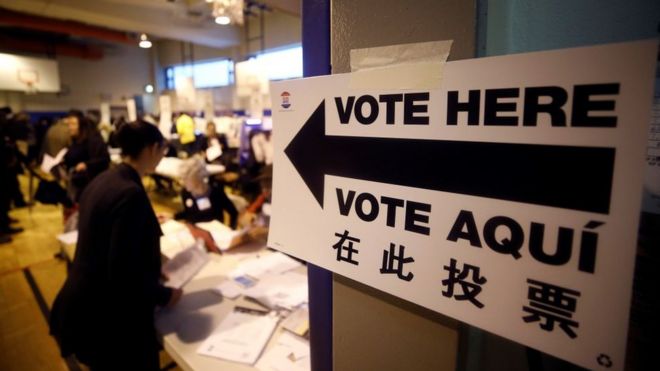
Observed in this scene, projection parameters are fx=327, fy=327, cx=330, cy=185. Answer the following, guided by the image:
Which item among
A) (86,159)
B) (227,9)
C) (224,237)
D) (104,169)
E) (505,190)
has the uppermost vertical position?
(227,9)

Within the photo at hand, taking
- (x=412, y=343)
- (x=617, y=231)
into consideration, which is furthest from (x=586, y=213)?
(x=412, y=343)

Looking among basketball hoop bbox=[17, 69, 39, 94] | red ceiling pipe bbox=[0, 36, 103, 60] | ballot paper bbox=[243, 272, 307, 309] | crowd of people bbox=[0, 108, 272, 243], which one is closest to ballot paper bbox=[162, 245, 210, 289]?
ballot paper bbox=[243, 272, 307, 309]

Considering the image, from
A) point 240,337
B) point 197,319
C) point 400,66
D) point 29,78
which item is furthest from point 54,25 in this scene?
point 400,66

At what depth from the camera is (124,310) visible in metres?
1.30

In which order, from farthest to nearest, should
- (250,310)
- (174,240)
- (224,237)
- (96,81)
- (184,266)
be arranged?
(96,81) → (224,237) → (174,240) → (184,266) → (250,310)

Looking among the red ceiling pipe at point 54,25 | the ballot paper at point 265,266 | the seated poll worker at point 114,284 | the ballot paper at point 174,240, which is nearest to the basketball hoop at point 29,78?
the red ceiling pipe at point 54,25

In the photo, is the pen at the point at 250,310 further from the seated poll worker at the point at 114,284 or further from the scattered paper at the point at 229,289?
the seated poll worker at the point at 114,284

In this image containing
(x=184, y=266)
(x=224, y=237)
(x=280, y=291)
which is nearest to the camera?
(x=280, y=291)

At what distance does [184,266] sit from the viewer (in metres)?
1.68

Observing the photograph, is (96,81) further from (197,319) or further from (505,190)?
(505,190)

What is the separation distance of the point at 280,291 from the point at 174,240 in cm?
76

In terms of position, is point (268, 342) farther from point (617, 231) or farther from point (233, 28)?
point (233, 28)

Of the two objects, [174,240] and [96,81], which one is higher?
[96,81]

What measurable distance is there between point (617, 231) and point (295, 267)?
1494 mm
